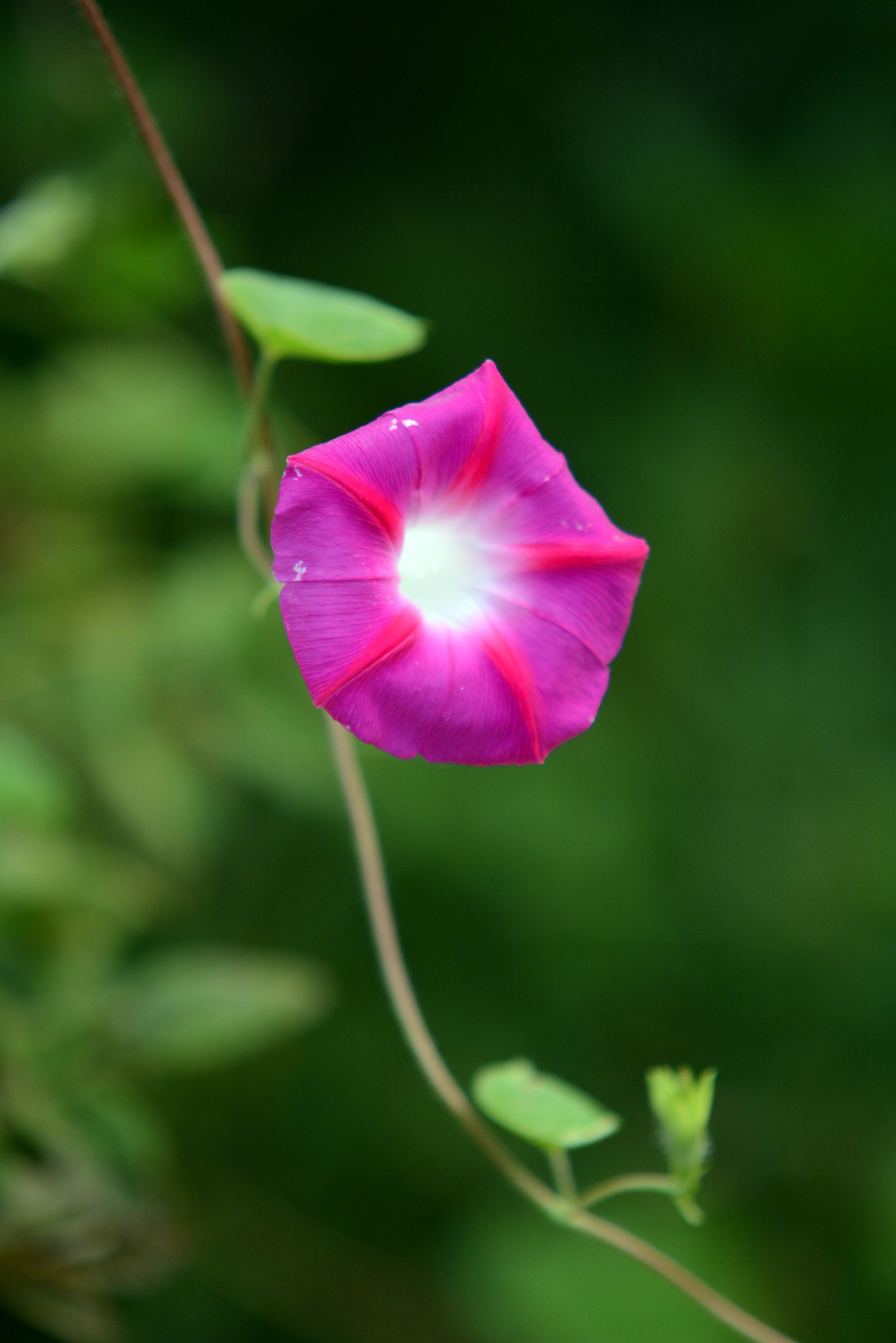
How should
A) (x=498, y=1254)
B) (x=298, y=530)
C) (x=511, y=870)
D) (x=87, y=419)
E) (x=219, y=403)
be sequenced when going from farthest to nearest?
1. (x=511, y=870)
2. (x=498, y=1254)
3. (x=219, y=403)
4. (x=87, y=419)
5. (x=298, y=530)

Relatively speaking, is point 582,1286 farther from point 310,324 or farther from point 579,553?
point 310,324

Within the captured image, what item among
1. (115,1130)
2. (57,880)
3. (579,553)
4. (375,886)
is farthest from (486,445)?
(115,1130)

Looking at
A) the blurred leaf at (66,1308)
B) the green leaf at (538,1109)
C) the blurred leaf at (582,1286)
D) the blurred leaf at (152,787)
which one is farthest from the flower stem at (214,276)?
the blurred leaf at (582,1286)

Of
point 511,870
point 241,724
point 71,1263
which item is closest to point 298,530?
point 71,1263

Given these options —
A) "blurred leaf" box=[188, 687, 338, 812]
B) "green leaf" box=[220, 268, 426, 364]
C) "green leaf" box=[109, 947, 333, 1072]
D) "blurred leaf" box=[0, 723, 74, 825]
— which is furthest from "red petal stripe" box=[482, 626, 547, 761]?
"blurred leaf" box=[188, 687, 338, 812]

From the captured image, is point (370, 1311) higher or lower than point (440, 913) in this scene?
lower

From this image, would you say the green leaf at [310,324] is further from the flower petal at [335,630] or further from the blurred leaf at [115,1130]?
the blurred leaf at [115,1130]

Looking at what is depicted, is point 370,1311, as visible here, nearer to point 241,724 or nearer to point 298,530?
point 241,724
